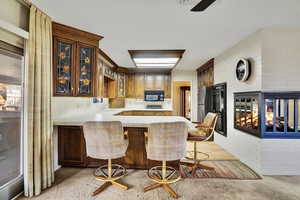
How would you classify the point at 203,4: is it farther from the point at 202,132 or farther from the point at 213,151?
the point at 213,151

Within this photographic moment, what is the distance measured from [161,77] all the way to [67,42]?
12.9 feet

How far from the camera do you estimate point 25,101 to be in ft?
6.16

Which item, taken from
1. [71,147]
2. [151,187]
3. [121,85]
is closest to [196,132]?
[151,187]

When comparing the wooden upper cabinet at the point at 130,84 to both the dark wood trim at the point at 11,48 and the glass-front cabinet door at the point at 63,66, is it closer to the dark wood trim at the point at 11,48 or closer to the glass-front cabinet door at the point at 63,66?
the glass-front cabinet door at the point at 63,66

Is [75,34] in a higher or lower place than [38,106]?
higher

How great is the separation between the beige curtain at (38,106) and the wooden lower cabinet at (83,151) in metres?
0.51

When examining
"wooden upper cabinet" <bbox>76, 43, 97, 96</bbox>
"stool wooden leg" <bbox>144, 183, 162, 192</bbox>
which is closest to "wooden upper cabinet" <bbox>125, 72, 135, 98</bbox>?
"wooden upper cabinet" <bbox>76, 43, 97, 96</bbox>

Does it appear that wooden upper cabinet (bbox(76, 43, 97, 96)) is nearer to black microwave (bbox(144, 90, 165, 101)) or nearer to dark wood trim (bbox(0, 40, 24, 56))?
dark wood trim (bbox(0, 40, 24, 56))

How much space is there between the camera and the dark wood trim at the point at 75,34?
8.10 feet

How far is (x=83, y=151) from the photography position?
2.64 meters

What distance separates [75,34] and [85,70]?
632 millimetres

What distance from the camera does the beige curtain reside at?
73.9 inches

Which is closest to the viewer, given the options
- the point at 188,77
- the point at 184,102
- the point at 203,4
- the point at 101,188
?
the point at 203,4

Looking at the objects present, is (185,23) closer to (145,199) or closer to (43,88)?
(43,88)
